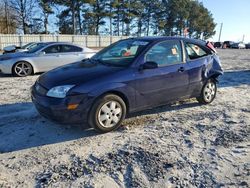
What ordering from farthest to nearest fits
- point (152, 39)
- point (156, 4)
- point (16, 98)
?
point (156, 4)
point (16, 98)
point (152, 39)

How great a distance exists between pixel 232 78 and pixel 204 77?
475 centimetres

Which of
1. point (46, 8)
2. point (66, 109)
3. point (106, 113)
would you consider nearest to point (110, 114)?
point (106, 113)

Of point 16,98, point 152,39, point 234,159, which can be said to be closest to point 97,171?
point 234,159

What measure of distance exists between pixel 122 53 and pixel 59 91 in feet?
5.55

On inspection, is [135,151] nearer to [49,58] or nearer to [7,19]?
[49,58]

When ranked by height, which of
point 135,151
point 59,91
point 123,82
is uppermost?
point 123,82

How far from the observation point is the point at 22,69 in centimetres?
970

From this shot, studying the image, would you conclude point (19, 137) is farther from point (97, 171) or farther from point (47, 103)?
point (97, 171)

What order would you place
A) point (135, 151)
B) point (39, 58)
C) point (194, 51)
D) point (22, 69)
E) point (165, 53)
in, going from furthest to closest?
point (39, 58), point (22, 69), point (194, 51), point (165, 53), point (135, 151)

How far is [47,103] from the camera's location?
4.15 m

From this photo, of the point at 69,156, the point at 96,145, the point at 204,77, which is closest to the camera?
the point at 69,156

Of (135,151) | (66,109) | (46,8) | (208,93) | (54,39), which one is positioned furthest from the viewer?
(46,8)

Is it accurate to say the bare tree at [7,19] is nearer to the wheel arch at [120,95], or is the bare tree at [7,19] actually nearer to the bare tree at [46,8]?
the bare tree at [46,8]

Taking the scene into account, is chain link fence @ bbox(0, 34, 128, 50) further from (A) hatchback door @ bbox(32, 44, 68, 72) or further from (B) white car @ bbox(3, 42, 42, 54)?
(A) hatchback door @ bbox(32, 44, 68, 72)
